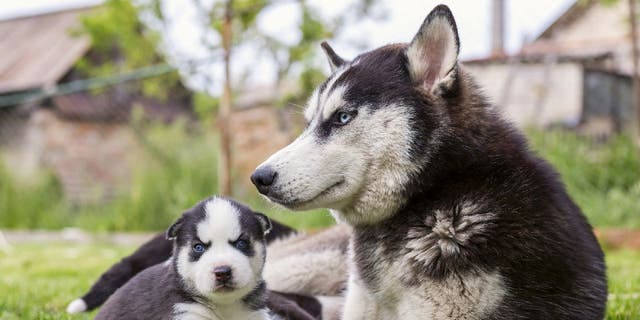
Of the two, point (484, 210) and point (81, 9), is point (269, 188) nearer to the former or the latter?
point (484, 210)

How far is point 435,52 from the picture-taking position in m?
3.06

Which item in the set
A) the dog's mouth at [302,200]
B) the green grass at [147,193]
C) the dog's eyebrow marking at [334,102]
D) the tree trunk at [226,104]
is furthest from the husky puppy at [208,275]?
the green grass at [147,193]

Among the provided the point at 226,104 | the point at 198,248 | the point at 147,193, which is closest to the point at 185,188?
the point at 147,193

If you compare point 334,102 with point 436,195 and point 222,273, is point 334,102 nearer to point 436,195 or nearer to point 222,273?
point 436,195

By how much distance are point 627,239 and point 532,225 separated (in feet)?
20.5

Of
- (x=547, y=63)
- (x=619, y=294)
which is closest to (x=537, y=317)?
(x=619, y=294)

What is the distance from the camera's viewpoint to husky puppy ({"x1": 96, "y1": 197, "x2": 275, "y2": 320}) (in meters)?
3.37

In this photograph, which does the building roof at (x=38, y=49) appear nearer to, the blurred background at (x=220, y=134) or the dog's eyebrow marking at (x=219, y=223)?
the blurred background at (x=220, y=134)

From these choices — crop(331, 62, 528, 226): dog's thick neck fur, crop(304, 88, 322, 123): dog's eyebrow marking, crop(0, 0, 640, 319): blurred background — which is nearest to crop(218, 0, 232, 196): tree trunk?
crop(0, 0, 640, 319): blurred background

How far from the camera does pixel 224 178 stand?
952cm

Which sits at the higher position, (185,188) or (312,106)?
(312,106)

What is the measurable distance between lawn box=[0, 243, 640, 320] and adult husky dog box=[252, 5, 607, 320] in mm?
1304

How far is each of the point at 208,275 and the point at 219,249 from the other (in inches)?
6.7

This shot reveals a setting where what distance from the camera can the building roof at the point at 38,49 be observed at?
61.2ft
